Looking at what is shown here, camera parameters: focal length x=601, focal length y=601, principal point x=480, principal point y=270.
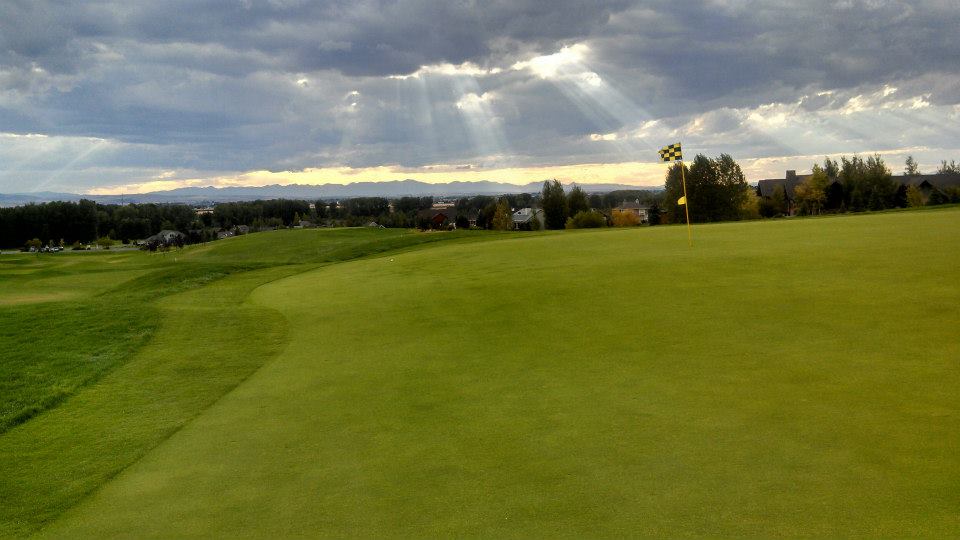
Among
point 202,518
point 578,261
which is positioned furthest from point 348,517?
point 578,261

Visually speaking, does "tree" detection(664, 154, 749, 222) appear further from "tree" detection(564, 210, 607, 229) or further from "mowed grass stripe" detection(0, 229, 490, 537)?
"mowed grass stripe" detection(0, 229, 490, 537)

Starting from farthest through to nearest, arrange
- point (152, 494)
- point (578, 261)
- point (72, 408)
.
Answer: point (578, 261) → point (72, 408) → point (152, 494)

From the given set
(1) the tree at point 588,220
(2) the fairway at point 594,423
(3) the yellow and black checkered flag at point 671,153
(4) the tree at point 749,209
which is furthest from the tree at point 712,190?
(2) the fairway at point 594,423

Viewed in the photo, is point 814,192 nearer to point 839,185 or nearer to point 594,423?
point 839,185

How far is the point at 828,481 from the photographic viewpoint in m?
4.32

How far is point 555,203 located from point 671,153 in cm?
7010

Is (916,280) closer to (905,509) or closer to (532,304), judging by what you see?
(532,304)

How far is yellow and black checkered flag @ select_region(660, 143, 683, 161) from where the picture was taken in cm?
1925

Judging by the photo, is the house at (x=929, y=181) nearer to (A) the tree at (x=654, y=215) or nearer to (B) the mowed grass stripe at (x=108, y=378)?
(A) the tree at (x=654, y=215)

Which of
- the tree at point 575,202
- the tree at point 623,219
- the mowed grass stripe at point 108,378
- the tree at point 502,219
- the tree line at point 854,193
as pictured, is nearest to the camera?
the mowed grass stripe at point 108,378

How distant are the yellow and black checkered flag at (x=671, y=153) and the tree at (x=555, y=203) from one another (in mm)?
69069

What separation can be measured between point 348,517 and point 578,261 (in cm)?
1348

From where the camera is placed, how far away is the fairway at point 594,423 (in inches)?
164

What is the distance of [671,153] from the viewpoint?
64.1 feet
